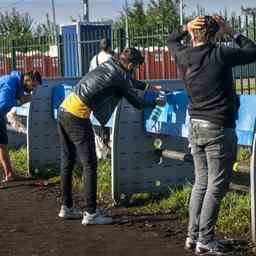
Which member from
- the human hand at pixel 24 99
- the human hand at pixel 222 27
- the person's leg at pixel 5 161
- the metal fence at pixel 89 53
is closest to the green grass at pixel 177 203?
the person's leg at pixel 5 161

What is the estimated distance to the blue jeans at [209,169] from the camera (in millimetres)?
6242

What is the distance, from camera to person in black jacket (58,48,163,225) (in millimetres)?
7762

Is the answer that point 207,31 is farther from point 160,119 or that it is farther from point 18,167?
point 18,167

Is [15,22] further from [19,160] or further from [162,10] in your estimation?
[19,160]

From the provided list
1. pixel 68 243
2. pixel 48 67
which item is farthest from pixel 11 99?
pixel 48 67

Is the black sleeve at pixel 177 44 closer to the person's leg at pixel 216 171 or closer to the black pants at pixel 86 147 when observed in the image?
the person's leg at pixel 216 171

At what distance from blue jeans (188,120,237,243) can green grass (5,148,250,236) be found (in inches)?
32.4

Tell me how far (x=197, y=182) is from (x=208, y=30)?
1314mm

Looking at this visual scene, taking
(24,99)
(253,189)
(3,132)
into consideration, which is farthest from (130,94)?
(3,132)

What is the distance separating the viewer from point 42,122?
37.7 ft

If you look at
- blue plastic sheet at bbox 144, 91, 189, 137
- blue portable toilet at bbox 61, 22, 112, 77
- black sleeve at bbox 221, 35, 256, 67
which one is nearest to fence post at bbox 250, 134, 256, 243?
black sleeve at bbox 221, 35, 256, 67

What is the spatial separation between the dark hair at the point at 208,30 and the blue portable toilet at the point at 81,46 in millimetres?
10358

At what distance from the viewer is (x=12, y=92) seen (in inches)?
417

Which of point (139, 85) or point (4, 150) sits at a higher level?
point (139, 85)
